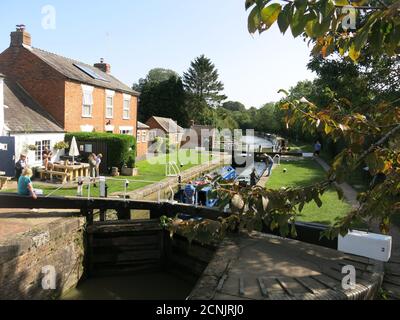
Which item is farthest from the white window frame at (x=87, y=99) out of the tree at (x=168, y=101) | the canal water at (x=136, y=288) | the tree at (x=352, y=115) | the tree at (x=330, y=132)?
the tree at (x=168, y=101)

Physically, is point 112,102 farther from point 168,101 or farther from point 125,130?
point 168,101

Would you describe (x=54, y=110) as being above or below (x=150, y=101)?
below

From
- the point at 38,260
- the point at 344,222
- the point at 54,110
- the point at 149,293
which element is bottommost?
the point at 149,293

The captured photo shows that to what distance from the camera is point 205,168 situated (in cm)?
3022

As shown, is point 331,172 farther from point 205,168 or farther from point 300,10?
point 205,168

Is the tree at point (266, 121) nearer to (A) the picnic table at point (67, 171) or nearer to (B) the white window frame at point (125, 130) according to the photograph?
(B) the white window frame at point (125, 130)

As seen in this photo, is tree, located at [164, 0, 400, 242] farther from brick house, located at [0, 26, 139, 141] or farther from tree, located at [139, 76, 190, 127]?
tree, located at [139, 76, 190, 127]

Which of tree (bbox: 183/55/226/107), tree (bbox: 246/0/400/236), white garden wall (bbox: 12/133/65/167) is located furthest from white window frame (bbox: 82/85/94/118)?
tree (bbox: 183/55/226/107)

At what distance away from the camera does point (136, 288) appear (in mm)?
12039

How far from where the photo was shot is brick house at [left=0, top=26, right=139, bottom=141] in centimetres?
2245

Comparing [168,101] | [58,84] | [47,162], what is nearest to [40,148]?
[47,162]

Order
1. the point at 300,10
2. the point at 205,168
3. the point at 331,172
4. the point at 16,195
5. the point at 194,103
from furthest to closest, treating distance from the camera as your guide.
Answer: the point at 194,103 → the point at 205,168 → the point at 16,195 → the point at 331,172 → the point at 300,10
